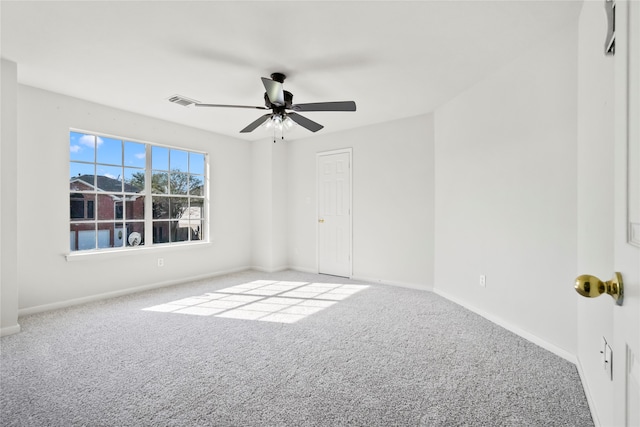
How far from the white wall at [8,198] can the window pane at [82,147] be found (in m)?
0.90

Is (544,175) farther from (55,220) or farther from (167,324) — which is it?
(55,220)

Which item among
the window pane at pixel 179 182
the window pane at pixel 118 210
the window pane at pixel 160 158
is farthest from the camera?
the window pane at pixel 179 182

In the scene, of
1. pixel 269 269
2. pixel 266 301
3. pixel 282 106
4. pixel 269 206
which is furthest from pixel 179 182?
pixel 282 106

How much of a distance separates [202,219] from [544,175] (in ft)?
15.7

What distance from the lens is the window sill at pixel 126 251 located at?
3809 mm

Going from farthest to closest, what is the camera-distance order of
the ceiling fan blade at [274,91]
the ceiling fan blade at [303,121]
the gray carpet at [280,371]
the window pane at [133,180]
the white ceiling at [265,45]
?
the window pane at [133,180] → the ceiling fan blade at [303,121] → the ceiling fan blade at [274,91] → the white ceiling at [265,45] → the gray carpet at [280,371]

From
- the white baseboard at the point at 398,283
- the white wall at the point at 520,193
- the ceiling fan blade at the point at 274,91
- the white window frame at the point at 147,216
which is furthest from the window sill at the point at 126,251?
the white wall at the point at 520,193

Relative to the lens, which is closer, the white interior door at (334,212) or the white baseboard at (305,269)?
the white interior door at (334,212)

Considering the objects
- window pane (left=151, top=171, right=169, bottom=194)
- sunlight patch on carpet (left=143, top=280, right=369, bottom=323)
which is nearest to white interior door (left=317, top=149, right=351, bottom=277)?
sunlight patch on carpet (left=143, top=280, right=369, bottom=323)

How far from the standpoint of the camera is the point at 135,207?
450 centimetres

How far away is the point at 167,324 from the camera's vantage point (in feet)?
10.4

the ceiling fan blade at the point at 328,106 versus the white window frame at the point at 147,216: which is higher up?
the ceiling fan blade at the point at 328,106

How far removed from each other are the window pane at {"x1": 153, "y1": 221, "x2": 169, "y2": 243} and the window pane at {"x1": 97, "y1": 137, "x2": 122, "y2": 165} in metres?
1.01

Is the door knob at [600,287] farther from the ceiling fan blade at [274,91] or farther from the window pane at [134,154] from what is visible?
the window pane at [134,154]
